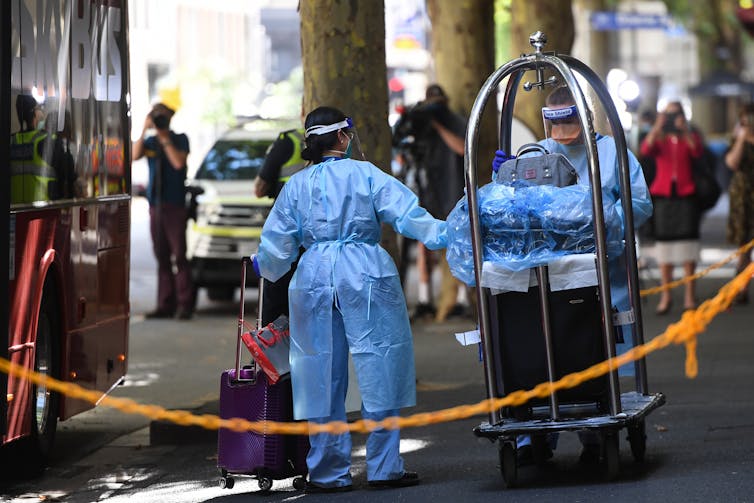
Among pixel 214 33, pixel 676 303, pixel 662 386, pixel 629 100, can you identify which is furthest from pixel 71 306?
pixel 214 33

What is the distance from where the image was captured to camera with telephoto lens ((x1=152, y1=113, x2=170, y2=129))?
1591 centimetres

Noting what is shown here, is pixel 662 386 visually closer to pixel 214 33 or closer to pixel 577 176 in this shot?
pixel 577 176

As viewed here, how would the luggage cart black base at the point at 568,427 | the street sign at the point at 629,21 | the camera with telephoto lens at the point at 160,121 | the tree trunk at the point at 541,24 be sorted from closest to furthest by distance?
the luggage cart black base at the point at 568,427, the camera with telephoto lens at the point at 160,121, the tree trunk at the point at 541,24, the street sign at the point at 629,21

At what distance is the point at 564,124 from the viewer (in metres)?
7.93

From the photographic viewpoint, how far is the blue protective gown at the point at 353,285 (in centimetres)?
753

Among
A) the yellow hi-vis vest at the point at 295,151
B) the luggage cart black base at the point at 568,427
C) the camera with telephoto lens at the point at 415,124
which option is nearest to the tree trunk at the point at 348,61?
the yellow hi-vis vest at the point at 295,151

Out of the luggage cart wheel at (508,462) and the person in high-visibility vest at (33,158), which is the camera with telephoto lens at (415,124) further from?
the luggage cart wheel at (508,462)

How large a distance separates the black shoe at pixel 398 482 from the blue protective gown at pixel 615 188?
1118mm

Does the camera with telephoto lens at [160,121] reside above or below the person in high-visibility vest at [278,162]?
above

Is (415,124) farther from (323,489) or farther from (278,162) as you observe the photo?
(323,489)

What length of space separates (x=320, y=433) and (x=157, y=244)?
30.0ft

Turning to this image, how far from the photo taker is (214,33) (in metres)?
87.0

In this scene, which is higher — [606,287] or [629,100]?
[629,100]

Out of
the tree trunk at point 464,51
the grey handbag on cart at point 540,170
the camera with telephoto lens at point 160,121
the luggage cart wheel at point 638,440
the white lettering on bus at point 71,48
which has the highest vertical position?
the tree trunk at point 464,51
